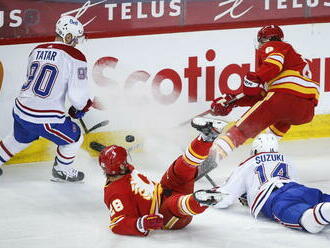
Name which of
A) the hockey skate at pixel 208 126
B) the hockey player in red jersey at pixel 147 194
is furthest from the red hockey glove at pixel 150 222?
the hockey skate at pixel 208 126

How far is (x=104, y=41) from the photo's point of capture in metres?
6.89

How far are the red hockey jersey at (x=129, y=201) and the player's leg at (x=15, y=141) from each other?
1233mm

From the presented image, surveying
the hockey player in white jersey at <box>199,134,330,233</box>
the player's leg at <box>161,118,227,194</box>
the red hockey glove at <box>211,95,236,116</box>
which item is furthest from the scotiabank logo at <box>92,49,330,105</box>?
the player's leg at <box>161,118,227,194</box>

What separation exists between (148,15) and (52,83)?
3.50 ft

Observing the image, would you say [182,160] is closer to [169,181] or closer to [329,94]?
[169,181]

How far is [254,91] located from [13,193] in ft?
5.12

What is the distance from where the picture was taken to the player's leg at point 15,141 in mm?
6324

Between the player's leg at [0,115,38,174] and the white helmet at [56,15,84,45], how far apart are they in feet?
1.90

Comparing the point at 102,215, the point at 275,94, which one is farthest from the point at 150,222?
the point at 275,94

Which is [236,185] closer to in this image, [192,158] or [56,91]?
[192,158]

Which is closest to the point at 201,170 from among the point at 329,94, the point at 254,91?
the point at 254,91

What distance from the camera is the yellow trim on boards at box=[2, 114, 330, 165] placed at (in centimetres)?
Result: 677

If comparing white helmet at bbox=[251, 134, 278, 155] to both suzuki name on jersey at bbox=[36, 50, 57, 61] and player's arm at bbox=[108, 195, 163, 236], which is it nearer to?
player's arm at bbox=[108, 195, 163, 236]

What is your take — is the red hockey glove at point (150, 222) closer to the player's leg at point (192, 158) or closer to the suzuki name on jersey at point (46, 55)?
the player's leg at point (192, 158)
